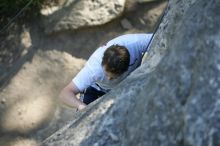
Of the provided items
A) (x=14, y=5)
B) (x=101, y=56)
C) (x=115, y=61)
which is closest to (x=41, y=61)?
Answer: (x=14, y=5)

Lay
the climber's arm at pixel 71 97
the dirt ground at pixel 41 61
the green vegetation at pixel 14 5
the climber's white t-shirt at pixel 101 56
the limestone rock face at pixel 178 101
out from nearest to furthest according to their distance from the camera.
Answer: the limestone rock face at pixel 178 101 < the climber's white t-shirt at pixel 101 56 < the climber's arm at pixel 71 97 < the dirt ground at pixel 41 61 < the green vegetation at pixel 14 5

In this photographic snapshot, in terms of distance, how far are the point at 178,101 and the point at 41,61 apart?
403 centimetres

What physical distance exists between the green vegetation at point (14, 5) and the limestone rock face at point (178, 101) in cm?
345

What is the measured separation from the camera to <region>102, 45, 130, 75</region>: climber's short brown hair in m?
3.40

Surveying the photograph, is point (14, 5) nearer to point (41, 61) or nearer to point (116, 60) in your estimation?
point (41, 61)

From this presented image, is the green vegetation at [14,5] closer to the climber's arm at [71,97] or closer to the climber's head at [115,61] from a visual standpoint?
the climber's arm at [71,97]

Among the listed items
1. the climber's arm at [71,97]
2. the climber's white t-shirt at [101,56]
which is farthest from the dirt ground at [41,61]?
the climber's white t-shirt at [101,56]

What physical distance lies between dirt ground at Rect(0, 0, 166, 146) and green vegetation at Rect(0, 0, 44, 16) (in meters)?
0.12

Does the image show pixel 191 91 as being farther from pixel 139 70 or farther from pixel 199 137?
pixel 139 70

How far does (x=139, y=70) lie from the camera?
114 inches

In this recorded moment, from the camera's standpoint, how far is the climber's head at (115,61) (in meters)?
3.40

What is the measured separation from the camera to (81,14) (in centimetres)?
586

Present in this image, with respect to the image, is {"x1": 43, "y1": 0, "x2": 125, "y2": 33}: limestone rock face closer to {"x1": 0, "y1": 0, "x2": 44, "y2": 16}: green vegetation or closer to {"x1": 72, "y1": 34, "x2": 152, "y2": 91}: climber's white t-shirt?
{"x1": 0, "y1": 0, "x2": 44, "y2": 16}: green vegetation

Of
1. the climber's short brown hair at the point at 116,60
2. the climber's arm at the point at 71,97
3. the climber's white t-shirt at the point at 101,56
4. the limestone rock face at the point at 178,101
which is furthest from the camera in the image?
the climber's arm at the point at 71,97
